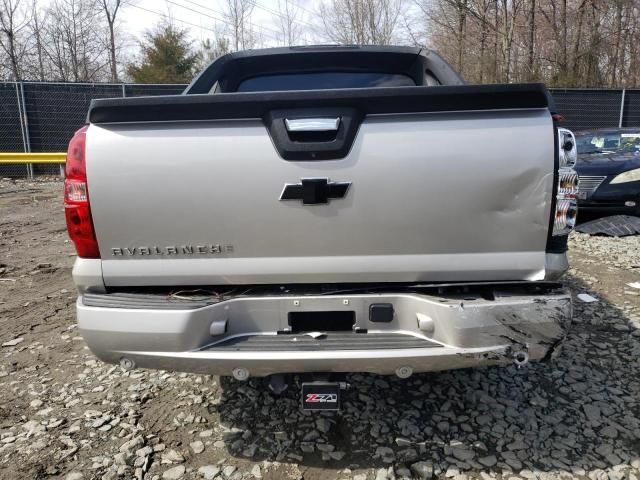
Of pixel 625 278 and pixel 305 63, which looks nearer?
pixel 305 63

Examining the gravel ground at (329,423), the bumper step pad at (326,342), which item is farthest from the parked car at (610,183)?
the bumper step pad at (326,342)

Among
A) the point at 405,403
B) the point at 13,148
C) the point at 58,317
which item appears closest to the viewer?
the point at 405,403

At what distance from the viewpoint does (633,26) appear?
22.1m

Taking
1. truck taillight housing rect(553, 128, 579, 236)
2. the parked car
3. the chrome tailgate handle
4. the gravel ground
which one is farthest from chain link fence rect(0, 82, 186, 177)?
truck taillight housing rect(553, 128, 579, 236)

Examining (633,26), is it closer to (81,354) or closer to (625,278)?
(625,278)

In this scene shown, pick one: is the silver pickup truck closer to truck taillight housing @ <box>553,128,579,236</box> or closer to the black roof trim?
truck taillight housing @ <box>553,128,579,236</box>

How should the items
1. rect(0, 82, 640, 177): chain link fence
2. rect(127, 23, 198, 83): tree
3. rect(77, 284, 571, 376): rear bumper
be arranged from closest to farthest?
rect(77, 284, 571, 376): rear bumper
rect(0, 82, 640, 177): chain link fence
rect(127, 23, 198, 83): tree

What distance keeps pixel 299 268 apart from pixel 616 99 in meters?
16.6

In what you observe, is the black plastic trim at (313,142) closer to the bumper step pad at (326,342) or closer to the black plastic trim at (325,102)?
the black plastic trim at (325,102)

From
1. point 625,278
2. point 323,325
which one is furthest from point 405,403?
point 625,278

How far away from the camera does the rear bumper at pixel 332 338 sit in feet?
6.75

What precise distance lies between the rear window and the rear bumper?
7.52ft

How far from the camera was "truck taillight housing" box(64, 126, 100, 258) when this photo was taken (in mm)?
2133

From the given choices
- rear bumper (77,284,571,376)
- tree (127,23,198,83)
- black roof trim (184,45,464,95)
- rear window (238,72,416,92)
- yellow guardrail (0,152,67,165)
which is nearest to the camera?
rear bumper (77,284,571,376)
